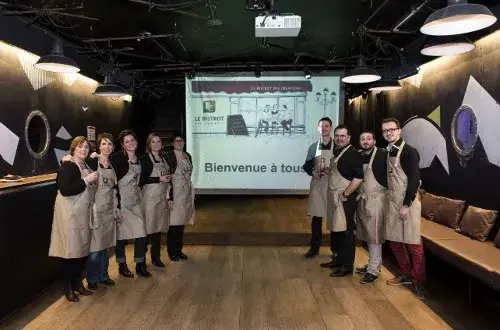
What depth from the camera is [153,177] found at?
4.45 meters

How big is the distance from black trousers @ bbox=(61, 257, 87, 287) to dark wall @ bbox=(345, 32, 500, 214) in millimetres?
3993

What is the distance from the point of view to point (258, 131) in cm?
638

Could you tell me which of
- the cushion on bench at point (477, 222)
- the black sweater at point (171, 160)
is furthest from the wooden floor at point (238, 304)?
the black sweater at point (171, 160)

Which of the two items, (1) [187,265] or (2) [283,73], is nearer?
(1) [187,265]

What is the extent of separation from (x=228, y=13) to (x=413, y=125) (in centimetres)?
314

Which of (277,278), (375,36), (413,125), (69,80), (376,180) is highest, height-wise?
(375,36)

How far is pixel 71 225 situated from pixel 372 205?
2812 millimetres

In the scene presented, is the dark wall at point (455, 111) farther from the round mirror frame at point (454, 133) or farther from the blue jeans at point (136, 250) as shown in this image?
the blue jeans at point (136, 250)

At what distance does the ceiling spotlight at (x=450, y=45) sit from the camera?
3684 mm

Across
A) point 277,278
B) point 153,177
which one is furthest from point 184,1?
point 277,278

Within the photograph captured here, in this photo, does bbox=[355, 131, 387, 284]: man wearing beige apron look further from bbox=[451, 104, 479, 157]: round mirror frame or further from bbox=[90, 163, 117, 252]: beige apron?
bbox=[90, 163, 117, 252]: beige apron

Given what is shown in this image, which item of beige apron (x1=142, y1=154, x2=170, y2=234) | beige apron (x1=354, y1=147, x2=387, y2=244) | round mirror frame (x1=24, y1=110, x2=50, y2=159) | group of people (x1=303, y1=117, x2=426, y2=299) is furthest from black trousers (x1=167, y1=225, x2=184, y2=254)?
beige apron (x1=354, y1=147, x2=387, y2=244)

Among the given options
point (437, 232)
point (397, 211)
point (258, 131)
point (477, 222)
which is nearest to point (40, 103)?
point (258, 131)

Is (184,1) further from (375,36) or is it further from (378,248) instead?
(378,248)
